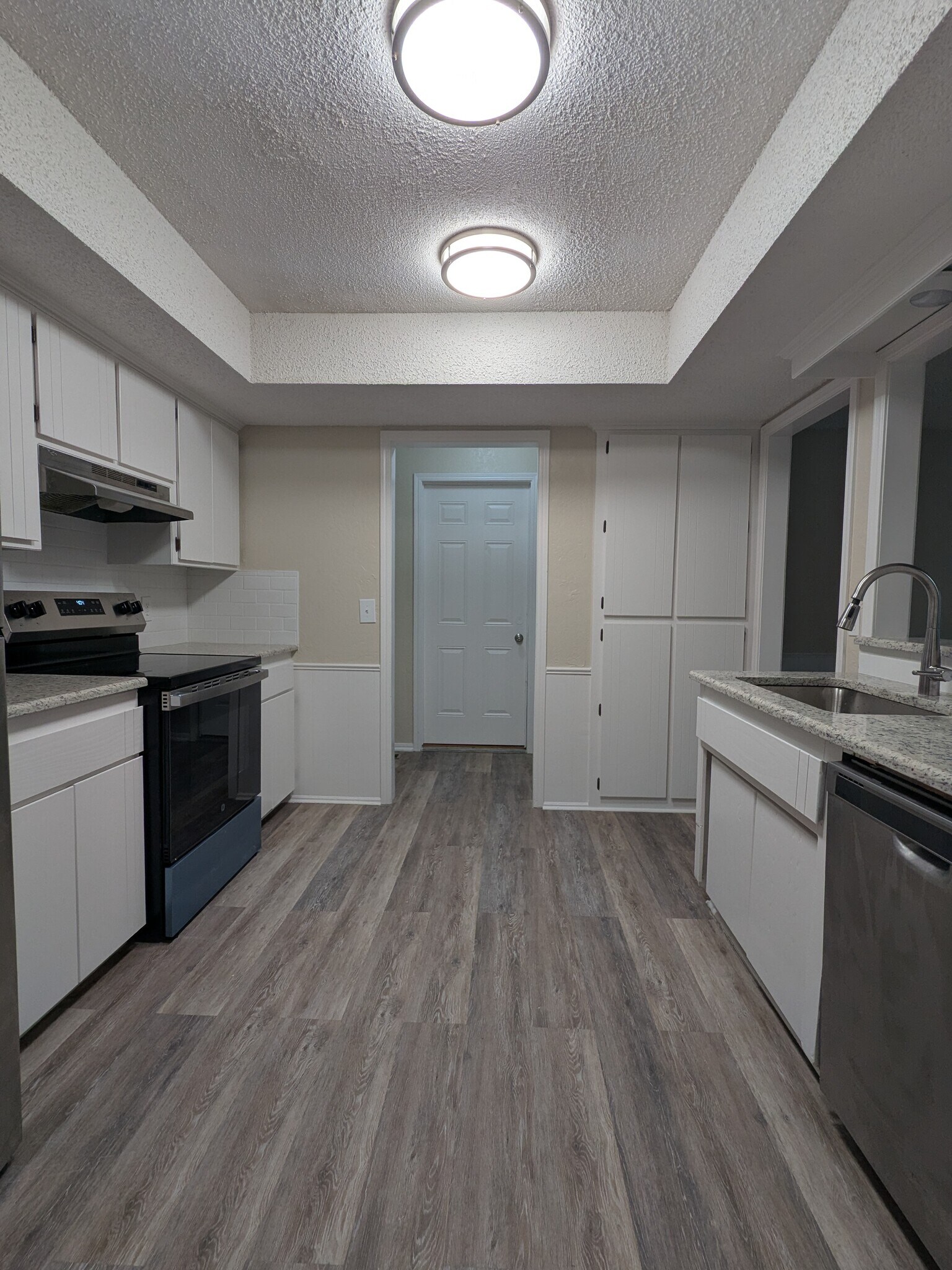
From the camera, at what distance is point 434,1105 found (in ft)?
4.65

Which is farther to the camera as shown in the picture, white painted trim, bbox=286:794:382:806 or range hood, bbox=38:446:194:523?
white painted trim, bbox=286:794:382:806

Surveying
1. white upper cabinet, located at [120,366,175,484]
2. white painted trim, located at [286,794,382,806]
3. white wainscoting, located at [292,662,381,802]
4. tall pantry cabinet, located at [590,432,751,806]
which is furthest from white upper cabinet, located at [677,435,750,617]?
white upper cabinet, located at [120,366,175,484]

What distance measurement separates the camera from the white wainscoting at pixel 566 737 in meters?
3.46

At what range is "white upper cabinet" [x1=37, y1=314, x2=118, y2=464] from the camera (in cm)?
192

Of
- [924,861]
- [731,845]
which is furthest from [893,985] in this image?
[731,845]

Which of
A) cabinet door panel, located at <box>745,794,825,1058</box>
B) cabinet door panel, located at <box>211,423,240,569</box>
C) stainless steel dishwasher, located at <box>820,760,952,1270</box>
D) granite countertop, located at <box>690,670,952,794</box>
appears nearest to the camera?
stainless steel dishwasher, located at <box>820,760,952,1270</box>

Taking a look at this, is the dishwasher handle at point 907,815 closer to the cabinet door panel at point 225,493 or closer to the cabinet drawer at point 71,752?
the cabinet drawer at point 71,752

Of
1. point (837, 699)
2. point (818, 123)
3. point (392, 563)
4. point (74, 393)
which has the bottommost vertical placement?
point (837, 699)

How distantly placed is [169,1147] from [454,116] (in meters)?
2.38

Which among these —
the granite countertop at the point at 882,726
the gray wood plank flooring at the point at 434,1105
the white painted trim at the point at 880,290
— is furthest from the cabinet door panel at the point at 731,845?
the white painted trim at the point at 880,290

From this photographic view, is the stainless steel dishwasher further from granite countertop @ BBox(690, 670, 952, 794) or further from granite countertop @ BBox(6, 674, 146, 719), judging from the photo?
granite countertop @ BBox(6, 674, 146, 719)

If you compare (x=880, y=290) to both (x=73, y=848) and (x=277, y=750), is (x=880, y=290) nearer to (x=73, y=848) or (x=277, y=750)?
(x=73, y=848)

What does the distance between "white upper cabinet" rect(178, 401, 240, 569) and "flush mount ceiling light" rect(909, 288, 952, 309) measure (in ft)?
9.21

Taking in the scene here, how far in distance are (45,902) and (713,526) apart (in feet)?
10.8
